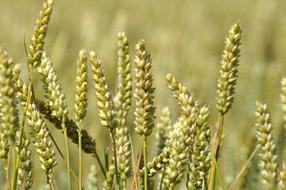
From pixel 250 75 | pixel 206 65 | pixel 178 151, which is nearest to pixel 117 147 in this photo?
pixel 178 151

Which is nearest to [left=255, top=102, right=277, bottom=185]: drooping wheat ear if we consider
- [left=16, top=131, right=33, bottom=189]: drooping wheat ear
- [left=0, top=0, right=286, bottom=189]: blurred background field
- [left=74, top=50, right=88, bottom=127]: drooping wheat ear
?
[left=0, top=0, right=286, bottom=189]: blurred background field

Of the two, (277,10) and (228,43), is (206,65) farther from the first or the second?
(228,43)

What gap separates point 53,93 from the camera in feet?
3.95

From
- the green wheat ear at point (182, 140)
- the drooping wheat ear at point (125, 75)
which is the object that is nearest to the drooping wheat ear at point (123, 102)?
the drooping wheat ear at point (125, 75)

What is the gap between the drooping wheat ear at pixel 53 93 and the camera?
1196 millimetres

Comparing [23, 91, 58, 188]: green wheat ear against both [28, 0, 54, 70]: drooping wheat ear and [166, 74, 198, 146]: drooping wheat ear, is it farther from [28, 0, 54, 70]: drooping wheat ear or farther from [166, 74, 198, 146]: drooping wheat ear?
[166, 74, 198, 146]: drooping wheat ear

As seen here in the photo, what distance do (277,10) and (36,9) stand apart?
2434 mm

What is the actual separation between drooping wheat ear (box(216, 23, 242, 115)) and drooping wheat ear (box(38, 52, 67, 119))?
285 mm

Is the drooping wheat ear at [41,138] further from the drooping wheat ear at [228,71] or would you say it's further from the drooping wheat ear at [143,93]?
the drooping wheat ear at [228,71]

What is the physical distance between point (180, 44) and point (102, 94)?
346 centimetres

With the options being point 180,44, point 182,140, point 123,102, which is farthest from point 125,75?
point 180,44

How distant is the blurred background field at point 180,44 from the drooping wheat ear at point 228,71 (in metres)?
0.13

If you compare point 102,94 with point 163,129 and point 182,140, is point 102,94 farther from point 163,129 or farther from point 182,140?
point 163,129

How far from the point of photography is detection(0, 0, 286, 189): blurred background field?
115 inches
